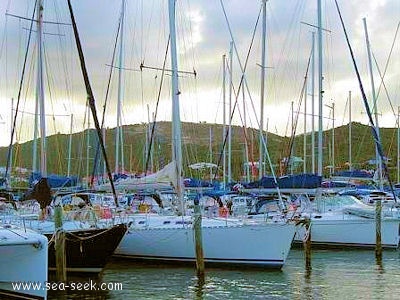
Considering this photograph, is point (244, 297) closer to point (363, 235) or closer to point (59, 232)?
point (59, 232)

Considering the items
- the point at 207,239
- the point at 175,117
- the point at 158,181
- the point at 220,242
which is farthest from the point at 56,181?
the point at 220,242

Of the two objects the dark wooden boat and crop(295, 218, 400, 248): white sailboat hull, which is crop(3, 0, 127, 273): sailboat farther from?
crop(295, 218, 400, 248): white sailboat hull

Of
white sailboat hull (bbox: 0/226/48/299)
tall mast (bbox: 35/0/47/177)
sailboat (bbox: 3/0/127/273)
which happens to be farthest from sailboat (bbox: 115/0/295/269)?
white sailboat hull (bbox: 0/226/48/299)

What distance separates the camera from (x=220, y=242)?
2420 centimetres

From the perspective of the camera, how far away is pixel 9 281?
53.2ft

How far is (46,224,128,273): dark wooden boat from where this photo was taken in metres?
21.4

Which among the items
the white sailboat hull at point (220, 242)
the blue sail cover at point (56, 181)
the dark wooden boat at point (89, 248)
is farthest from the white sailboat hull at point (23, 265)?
the blue sail cover at point (56, 181)

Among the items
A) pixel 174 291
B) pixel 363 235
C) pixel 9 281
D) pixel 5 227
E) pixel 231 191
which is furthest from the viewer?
pixel 231 191

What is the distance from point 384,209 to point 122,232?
16331 millimetres

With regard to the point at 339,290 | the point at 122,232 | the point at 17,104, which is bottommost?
the point at 339,290

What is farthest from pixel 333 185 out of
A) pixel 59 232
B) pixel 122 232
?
pixel 59 232

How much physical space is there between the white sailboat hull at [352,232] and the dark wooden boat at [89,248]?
12948 millimetres

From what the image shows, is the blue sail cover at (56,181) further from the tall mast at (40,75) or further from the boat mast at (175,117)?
the boat mast at (175,117)

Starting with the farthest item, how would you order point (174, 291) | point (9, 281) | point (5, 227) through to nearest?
point (174, 291) → point (5, 227) → point (9, 281)
